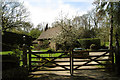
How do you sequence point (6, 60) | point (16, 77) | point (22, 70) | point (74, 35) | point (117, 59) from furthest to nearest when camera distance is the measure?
point (74, 35) < point (117, 59) < point (22, 70) < point (16, 77) < point (6, 60)

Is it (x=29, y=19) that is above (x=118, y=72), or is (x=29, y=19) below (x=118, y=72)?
above

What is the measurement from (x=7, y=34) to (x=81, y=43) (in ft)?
71.4

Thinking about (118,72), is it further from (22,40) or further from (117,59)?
(22,40)

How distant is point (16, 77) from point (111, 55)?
535 cm

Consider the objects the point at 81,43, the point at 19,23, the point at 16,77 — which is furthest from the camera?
the point at 81,43

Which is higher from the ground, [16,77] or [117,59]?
[117,59]

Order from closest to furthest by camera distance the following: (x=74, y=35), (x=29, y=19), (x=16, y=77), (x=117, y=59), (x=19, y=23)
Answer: (x=16, y=77), (x=117, y=59), (x=74, y=35), (x=19, y=23), (x=29, y=19)

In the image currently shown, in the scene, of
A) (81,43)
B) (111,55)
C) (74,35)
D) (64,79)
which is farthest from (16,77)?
(81,43)

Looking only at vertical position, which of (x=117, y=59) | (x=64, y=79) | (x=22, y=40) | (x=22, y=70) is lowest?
(x=64, y=79)

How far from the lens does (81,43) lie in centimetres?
2458

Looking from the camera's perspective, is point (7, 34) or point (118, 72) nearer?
point (7, 34)

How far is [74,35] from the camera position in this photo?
15695 millimetres

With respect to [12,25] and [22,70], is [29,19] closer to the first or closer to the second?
[12,25]

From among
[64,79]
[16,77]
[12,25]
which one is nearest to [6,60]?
[16,77]
